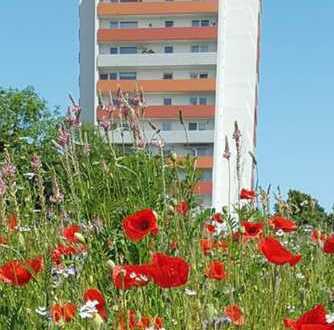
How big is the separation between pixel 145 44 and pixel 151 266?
4947cm

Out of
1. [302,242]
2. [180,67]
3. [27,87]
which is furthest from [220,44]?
[302,242]

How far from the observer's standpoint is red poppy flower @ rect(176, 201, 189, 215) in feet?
10.5

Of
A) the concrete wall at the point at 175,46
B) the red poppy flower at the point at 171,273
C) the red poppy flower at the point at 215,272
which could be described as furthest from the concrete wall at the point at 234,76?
the red poppy flower at the point at 171,273

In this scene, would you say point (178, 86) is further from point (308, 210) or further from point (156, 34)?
point (308, 210)

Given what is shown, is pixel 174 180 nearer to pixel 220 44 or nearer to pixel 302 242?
pixel 302 242

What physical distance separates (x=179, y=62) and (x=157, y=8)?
3722 millimetres

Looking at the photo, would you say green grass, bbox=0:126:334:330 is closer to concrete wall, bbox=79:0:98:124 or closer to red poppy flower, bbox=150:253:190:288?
red poppy flower, bbox=150:253:190:288

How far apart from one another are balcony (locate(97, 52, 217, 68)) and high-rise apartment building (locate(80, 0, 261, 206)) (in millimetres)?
54

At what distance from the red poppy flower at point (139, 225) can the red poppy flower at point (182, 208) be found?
0.52 metres

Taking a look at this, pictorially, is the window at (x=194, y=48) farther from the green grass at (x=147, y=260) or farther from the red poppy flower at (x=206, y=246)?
the red poppy flower at (x=206, y=246)

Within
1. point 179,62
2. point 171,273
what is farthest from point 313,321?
point 179,62

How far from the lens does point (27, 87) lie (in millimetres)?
37250

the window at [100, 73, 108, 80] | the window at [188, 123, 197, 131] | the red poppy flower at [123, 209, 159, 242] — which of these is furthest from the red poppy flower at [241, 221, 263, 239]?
the window at [100, 73, 108, 80]

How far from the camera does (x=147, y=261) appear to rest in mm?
3689
